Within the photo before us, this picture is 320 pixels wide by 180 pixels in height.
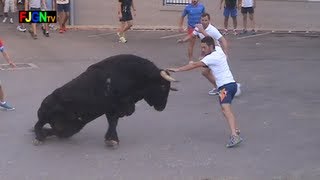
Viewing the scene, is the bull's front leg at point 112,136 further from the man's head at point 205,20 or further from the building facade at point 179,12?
the building facade at point 179,12

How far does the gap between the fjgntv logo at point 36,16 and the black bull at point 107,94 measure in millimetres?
11795

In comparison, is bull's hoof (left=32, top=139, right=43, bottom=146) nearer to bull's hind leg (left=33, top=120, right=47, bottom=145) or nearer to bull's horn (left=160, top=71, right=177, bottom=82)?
bull's hind leg (left=33, top=120, right=47, bottom=145)

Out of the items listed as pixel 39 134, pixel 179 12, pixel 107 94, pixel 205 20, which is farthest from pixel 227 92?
pixel 179 12

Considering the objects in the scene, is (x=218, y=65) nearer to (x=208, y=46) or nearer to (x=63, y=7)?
(x=208, y=46)

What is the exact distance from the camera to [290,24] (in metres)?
22.5

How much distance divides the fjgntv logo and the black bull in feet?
38.7

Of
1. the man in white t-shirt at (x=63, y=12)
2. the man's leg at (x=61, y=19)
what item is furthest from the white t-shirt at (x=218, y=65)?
the man's leg at (x=61, y=19)

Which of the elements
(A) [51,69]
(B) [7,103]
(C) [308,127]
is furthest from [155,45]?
(C) [308,127]

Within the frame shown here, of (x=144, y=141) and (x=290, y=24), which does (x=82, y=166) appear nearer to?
(x=144, y=141)

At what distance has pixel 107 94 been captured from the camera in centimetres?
844

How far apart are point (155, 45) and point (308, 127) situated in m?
9.76

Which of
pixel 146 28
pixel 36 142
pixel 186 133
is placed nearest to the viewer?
pixel 36 142

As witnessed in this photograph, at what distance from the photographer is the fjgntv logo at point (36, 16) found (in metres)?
20.0

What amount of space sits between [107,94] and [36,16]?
1227 cm
